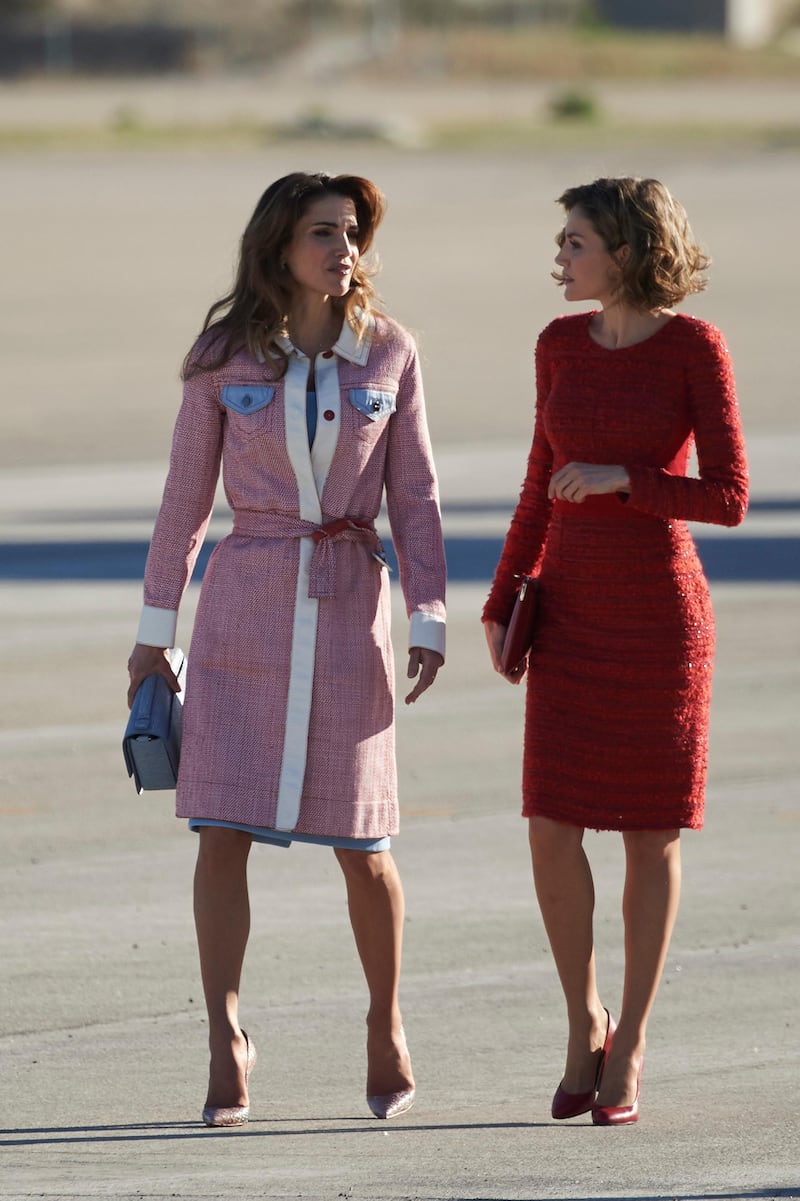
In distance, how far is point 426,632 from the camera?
4.93 meters

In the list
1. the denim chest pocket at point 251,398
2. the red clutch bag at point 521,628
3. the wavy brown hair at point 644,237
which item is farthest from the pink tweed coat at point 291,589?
the wavy brown hair at point 644,237

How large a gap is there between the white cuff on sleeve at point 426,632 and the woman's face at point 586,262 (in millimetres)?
769

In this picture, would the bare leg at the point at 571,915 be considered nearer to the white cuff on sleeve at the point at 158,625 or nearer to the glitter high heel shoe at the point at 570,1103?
the glitter high heel shoe at the point at 570,1103

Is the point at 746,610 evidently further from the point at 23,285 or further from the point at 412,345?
the point at 23,285

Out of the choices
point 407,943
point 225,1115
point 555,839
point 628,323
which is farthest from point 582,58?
point 225,1115

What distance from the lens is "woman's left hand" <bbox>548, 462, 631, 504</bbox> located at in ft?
15.2

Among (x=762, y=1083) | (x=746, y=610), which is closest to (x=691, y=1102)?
(x=762, y=1083)

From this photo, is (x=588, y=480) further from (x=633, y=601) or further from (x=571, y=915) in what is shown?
(x=571, y=915)

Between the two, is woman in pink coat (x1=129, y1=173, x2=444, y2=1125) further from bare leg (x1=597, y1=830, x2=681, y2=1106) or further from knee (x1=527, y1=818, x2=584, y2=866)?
bare leg (x1=597, y1=830, x2=681, y2=1106)

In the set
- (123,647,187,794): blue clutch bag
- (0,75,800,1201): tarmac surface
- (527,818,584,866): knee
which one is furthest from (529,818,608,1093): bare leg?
(123,647,187,794): blue clutch bag

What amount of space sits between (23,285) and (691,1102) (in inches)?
1009

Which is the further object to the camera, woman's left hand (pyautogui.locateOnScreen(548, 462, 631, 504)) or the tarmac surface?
woman's left hand (pyautogui.locateOnScreen(548, 462, 631, 504))

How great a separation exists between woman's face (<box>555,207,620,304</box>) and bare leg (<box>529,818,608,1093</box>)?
113cm

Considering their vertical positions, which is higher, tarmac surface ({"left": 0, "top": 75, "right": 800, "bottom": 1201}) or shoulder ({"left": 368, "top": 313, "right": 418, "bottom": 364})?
shoulder ({"left": 368, "top": 313, "right": 418, "bottom": 364})
